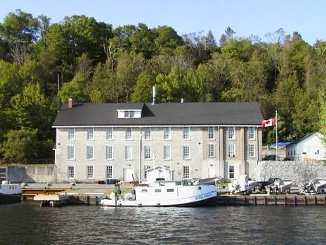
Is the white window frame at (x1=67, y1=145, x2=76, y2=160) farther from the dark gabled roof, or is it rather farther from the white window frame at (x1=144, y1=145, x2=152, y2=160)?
the white window frame at (x1=144, y1=145, x2=152, y2=160)

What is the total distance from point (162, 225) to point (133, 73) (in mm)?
71612

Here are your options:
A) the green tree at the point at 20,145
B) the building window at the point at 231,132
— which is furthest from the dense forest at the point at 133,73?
the building window at the point at 231,132

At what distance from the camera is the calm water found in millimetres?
40062

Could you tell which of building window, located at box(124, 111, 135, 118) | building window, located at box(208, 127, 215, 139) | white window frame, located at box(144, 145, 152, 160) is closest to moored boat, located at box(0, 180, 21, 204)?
white window frame, located at box(144, 145, 152, 160)

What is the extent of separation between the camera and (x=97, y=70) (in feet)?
394

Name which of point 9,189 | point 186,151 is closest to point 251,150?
point 186,151

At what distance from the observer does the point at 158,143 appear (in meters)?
80.4

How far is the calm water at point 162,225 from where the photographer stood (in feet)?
131

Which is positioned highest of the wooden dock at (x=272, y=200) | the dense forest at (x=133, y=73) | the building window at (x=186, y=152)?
the dense forest at (x=133, y=73)

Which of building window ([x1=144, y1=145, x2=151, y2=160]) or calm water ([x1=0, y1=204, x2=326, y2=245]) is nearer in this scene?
calm water ([x1=0, y1=204, x2=326, y2=245])

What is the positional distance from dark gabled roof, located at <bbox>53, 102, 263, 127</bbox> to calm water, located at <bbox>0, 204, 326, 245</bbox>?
75.5ft

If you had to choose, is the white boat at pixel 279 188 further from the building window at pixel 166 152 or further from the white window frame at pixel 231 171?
the building window at pixel 166 152

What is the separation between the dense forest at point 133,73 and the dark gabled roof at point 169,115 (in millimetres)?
8947

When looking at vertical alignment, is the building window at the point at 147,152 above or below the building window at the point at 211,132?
below
